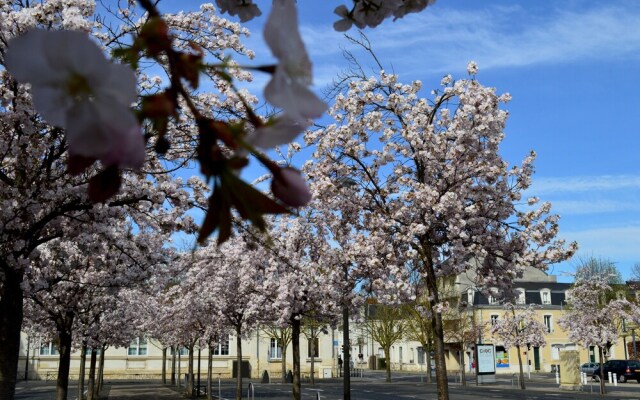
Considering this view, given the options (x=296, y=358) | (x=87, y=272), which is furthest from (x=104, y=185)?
(x=296, y=358)

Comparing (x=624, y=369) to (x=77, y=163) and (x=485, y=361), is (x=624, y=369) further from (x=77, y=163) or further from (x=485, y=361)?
(x=77, y=163)

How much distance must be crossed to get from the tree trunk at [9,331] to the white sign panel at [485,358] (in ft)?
117

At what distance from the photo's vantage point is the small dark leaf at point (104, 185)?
87 centimetres

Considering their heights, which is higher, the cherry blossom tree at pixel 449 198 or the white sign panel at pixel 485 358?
the cherry blossom tree at pixel 449 198

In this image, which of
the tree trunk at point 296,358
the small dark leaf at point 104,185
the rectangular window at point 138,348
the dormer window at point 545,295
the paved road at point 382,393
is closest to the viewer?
the small dark leaf at point 104,185

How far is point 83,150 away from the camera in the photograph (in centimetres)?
77

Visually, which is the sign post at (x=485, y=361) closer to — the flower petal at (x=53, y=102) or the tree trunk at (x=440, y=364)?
the tree trunk at (x=440, y=364)

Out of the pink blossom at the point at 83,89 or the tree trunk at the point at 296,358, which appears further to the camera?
the tree trunk at the point at 296,358

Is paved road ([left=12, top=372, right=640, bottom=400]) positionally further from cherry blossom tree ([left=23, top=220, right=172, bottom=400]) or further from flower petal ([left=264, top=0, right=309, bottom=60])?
flower petal ([left=264, top=0, right=309, bottom=60])

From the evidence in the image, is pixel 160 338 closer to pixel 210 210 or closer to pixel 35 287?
pixel 35 287

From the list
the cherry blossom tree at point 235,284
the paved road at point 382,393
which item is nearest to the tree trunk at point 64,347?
the cherry blossom tree at point 235,284

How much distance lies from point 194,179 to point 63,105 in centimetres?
994

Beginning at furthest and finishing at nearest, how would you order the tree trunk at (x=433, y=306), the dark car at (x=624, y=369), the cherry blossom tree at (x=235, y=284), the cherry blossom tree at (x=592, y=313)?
the dark car at (x=624, y=369)
the cherry blossom tree at (x=592, y=313)
the cherry blossom tree at (x=235, y=284)
the tree trunk at (x=433, y=306)

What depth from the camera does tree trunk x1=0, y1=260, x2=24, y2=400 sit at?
9.16m
